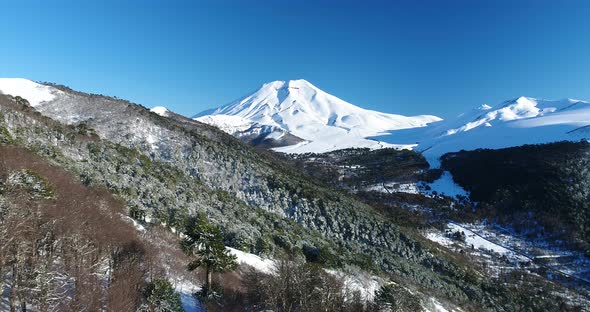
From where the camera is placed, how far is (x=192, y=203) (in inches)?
1451

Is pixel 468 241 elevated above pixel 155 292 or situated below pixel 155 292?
below

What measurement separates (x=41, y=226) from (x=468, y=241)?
67734mm

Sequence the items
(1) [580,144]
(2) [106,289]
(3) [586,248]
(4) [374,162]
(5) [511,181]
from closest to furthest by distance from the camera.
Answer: (2) [106,289] → (3) [586,248] → (5) [511,181] → (1) [580,144] → (4) [374,162]

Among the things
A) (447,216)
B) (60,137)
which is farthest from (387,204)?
(60,137)

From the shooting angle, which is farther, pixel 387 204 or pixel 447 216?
pixel 387 204

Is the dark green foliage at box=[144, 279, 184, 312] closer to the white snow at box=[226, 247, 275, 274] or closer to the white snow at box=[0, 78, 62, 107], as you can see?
the white snow at box=[226, 247, 275, 274]

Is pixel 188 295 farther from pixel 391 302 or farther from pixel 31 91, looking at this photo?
pixel 31 91

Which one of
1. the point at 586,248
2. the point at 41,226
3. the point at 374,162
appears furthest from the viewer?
the point at 374,162

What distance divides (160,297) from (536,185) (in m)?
92.6

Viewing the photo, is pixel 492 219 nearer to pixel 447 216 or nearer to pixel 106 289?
pixel 447 216

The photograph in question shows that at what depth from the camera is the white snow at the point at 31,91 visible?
5816 cm

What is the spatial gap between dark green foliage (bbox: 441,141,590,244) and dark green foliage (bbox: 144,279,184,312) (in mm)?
73015

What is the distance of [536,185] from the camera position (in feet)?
291

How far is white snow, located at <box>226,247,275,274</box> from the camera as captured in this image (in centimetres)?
2839
